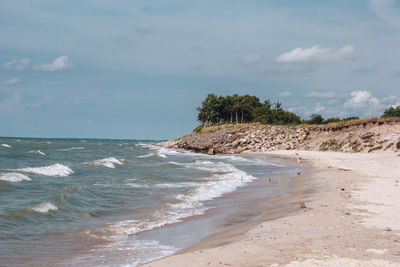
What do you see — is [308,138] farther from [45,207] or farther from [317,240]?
[317,240]

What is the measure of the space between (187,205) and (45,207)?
5816 mm

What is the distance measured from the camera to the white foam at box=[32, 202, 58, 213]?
15.3m

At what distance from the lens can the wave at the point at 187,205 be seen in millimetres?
13289

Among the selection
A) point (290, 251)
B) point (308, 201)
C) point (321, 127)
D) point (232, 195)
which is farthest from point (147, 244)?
point (321, 127)

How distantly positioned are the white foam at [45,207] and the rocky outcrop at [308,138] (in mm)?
36896

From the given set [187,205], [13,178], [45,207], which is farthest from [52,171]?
[187,205]

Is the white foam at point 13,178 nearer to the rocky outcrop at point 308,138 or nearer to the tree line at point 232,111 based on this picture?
the rocky outcrop at point 308,138

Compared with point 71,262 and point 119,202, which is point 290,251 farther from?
point 119,202

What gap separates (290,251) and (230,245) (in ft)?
5.27

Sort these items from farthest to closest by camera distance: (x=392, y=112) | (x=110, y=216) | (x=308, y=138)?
(x=392, y=112) < (x=308, y=138) < (x=110, y=216)

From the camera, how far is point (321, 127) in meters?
64.8

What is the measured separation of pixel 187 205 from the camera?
1720 centimetres

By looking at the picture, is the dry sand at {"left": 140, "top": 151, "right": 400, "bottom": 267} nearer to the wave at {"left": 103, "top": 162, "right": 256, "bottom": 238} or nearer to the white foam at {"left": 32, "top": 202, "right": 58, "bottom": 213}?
the wave at {"left": 103, "top": 162, "right": 256, "bottom": 238}

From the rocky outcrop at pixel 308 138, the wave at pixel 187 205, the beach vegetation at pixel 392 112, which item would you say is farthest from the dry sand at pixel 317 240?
the beach vegetation at pixel 392 112
